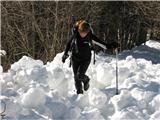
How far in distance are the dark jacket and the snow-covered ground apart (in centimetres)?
76

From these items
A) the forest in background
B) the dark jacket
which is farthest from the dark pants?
the forest in background

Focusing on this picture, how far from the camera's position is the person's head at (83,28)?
8.81 m

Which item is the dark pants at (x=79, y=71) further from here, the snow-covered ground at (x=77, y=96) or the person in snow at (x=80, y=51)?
the snow-covered ground at (x=77, y=96)

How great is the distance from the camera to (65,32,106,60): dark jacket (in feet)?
29.7

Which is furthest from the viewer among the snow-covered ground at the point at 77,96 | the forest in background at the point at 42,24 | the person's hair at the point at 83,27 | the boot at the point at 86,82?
the forest in background at the point at 42,24

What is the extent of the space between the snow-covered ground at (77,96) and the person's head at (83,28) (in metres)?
1.17

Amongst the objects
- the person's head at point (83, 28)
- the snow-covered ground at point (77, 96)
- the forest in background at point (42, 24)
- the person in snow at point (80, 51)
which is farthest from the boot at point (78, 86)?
the forest in background at point (42, 24)

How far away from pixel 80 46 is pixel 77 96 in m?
1.04

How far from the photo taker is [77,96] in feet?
29.2

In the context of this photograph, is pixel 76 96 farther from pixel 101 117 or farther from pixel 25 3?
pixel 25 3

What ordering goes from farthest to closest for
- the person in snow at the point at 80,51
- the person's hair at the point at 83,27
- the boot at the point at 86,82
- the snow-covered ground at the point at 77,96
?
the boot at the point at 86,82, the person in snow at the point at 80,51, the person's hair at the point at 83,27, the snow-covered ground at the point at 77,96

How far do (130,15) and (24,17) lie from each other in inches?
247

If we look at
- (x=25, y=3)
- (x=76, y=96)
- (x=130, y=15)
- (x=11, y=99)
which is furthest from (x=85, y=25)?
(x=130, y=15)

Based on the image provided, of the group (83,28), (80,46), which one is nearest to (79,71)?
(80,46)
